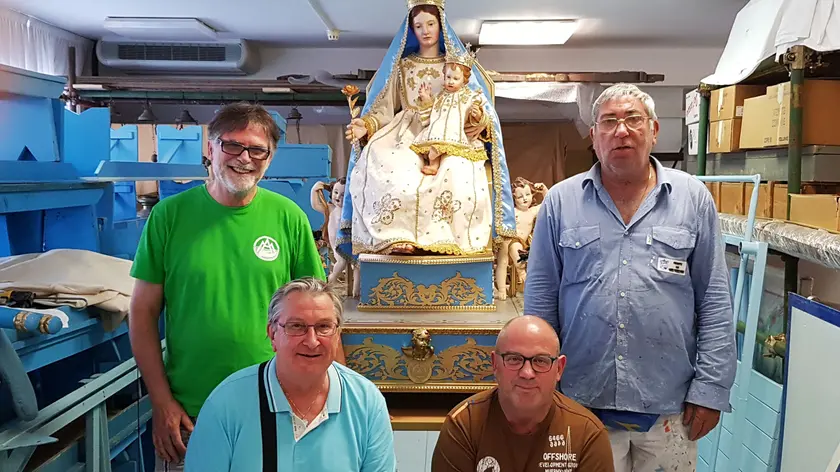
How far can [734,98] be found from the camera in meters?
3.99

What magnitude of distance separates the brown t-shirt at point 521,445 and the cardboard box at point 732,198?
268cm

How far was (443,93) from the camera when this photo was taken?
3.83 metres

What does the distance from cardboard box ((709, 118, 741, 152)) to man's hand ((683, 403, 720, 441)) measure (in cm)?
243

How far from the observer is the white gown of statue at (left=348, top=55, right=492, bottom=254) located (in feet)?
11.6

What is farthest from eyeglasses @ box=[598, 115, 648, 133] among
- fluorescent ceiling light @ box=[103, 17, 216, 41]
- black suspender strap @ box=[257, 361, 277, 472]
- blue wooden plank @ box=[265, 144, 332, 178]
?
fluorescent ceiling light @ box=[103, 17, 216, 41]

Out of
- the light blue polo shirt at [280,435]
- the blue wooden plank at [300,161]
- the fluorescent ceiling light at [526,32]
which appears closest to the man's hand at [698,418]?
the light blue polo shirt at [280,435]

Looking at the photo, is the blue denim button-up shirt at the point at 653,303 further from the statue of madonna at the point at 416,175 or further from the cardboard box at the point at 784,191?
the cardboard box at the point at 784,191

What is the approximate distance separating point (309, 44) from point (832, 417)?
6.69 meters

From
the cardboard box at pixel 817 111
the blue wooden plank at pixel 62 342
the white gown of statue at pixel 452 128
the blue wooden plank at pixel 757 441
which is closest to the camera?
the blue wooden plank at pixel 62 342

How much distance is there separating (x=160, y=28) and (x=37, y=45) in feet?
3.64

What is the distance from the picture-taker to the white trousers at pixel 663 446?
79.7 inches

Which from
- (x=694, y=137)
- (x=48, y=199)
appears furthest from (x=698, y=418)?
(x=694, y=137)

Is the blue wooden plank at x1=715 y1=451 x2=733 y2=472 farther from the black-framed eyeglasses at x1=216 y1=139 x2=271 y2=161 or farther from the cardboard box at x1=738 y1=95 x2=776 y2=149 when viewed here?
the black-framed eyeglasses at x1=216 y1=139 x2=271 y2=161

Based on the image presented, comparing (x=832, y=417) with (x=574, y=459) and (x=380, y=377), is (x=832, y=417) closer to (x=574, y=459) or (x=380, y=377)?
(x=574, y=459)
